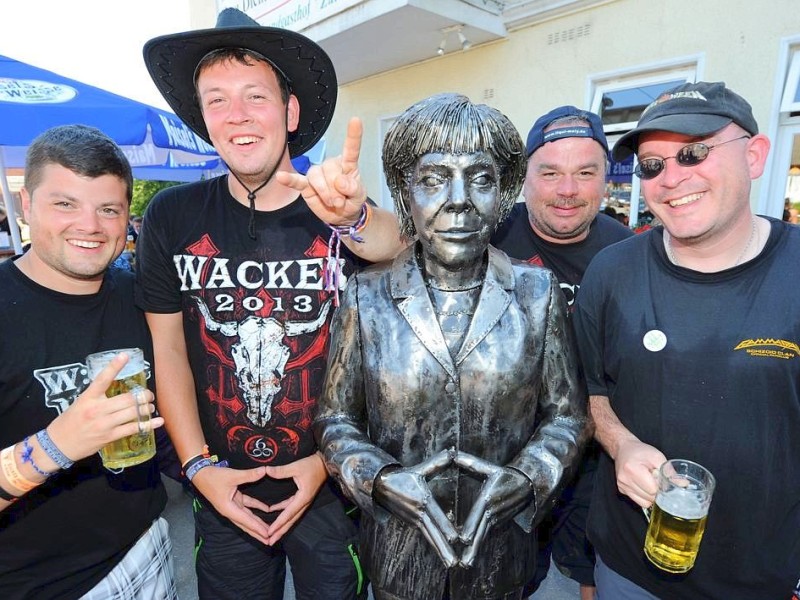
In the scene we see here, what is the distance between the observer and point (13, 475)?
1.43 metres

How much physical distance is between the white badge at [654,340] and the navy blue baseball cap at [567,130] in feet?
3.72

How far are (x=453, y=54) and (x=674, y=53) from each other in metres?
3.45

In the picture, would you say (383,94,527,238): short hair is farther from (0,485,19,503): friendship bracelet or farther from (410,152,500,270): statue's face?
(0,485,19,503): friendship bracelet

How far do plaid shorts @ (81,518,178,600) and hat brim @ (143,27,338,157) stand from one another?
168 cm

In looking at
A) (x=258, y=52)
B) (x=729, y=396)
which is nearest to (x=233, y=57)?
(x=258, y=52)

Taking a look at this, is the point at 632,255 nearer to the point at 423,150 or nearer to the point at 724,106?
the point at 724,106

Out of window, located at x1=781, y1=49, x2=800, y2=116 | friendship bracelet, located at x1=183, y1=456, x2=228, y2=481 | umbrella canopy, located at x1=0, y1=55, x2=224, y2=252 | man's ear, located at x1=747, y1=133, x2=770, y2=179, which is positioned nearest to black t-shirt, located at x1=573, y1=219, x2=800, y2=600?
man's ear, located at x1=747, y1=133, x2=770, y2=179

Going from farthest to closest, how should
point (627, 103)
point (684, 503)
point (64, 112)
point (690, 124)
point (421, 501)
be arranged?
point (627, 103) → point (64, 112) → point (690, 124) → point (684, 503) → point (421, 501)

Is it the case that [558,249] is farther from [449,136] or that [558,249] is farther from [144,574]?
[144,574]

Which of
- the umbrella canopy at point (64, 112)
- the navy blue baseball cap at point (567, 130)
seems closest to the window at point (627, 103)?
the navy blue baseball cap at point (567, 130)

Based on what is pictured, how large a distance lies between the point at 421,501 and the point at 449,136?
94 centimetres

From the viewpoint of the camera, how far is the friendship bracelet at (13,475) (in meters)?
1.42

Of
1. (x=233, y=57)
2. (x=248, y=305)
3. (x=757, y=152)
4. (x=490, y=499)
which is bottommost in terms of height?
(x=490, y=499)

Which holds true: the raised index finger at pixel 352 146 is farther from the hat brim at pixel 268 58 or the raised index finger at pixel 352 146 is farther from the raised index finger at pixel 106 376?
the raised index finger at pixel 106 376
